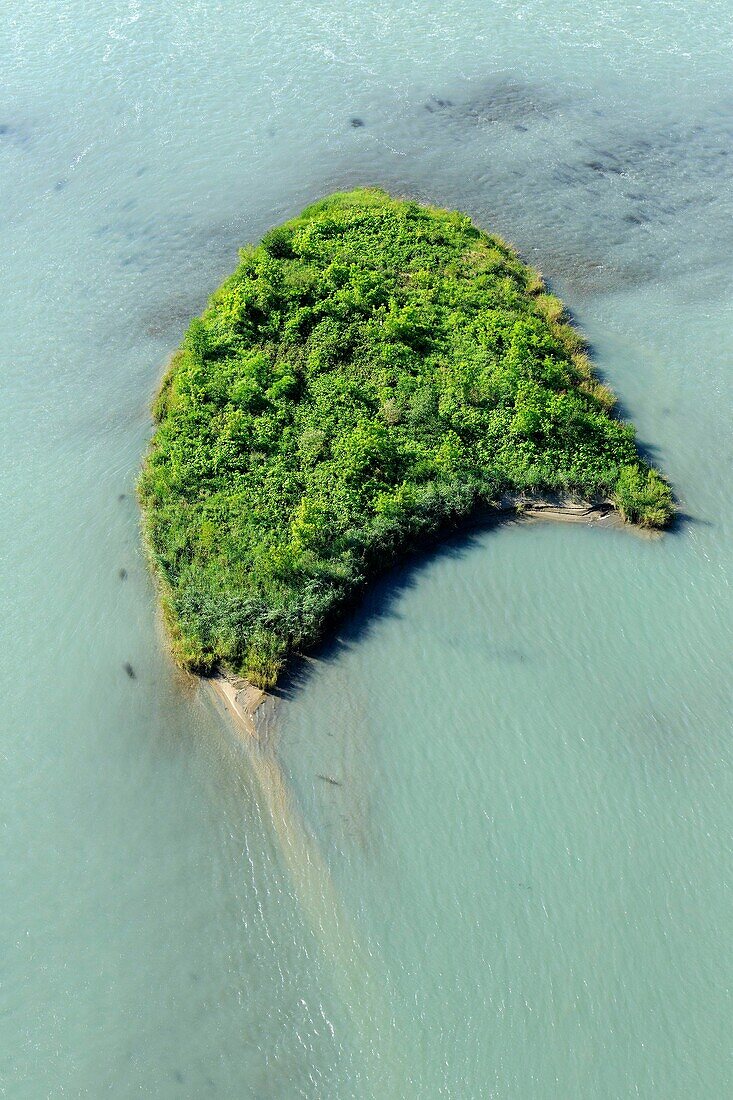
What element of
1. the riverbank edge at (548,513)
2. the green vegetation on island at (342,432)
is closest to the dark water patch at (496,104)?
the green vegetation on island at (342,432)

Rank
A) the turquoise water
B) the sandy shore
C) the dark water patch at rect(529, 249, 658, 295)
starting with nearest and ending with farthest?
the turquoise water
the sandy shore
the dark water patch at rect(529, 249, 658, 295)

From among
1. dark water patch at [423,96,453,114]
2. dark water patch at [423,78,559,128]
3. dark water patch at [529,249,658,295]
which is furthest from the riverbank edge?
dark water patch at [423,96,453,114]

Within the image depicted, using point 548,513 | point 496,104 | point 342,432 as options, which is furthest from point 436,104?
point 548,513

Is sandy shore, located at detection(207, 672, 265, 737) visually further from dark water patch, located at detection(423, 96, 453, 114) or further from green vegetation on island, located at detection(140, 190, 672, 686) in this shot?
dark water patch, located at detection(423, 96, 453, 114)

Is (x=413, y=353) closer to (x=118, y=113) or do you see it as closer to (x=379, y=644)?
(x=379, y=644)

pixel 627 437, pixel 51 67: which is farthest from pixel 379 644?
pixel 51 67

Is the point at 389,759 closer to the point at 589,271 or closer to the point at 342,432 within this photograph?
the point at 342,432
